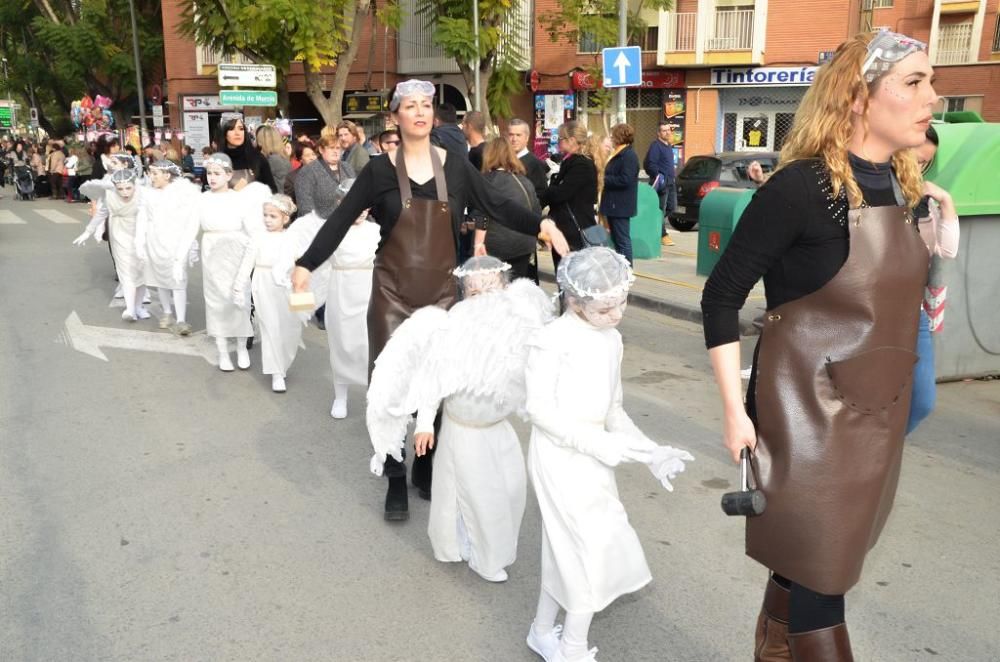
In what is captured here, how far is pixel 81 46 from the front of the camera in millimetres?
34969

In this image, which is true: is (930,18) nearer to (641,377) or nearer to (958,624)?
(641,377)

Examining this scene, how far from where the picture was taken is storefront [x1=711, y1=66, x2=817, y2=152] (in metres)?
28.2

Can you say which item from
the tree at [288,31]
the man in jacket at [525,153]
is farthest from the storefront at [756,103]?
the man in jacket at [525,153]

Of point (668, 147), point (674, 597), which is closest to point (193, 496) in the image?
point (674, 597)

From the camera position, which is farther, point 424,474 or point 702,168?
point 702,168

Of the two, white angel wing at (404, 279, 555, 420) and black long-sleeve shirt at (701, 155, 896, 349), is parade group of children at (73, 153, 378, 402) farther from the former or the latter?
black long-sleeve shirt at (701, 155, 896, 349)

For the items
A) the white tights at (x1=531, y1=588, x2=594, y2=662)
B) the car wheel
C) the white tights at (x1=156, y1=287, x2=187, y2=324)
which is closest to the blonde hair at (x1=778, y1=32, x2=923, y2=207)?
the white tights at (x1=531, y1=588, x2=594, y2=662)

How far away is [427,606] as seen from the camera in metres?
3.55

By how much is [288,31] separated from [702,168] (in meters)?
12.1

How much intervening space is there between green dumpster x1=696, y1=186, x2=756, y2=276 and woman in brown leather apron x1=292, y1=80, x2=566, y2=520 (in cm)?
466

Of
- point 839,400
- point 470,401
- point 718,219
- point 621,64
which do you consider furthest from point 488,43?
point 839,400

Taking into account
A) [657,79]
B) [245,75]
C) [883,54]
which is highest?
[657,79]

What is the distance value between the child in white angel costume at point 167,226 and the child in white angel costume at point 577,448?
5757 millimetres

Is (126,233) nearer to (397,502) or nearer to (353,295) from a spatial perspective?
(353,295)
